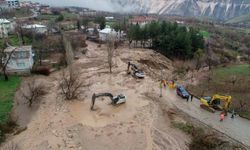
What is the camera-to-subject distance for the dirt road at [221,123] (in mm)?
22391

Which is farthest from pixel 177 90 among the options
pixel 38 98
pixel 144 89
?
pixel 38 98

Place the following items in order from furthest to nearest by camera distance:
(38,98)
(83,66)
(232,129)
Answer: (83,66), (38,98), (232,129)

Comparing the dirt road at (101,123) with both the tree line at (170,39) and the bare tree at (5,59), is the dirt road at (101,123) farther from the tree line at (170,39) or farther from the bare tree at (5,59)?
the tree line at (170,39)

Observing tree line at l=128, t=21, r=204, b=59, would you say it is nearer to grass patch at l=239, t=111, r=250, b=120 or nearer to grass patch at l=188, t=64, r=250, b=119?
grass patch at l=188, t=64, r=250, b=119

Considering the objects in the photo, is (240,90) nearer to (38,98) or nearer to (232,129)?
(232,129)

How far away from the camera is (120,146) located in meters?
20.9

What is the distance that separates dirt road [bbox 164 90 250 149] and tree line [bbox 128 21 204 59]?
79.2 ft

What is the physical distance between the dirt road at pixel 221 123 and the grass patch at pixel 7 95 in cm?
1917

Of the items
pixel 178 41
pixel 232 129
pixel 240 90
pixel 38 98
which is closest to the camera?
pixel 232 129

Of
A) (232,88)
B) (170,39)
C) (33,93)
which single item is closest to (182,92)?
(232,88)

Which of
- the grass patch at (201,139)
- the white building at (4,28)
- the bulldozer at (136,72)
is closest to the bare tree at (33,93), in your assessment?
the bulldozer at (136,72)

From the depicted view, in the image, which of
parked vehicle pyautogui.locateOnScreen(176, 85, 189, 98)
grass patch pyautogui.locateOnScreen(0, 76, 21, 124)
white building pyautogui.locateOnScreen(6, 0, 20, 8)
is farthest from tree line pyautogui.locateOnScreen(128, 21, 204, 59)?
white building pyautogui.locateOnScreen(6, 0, 20, 8)

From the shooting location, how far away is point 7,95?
29.8 metres

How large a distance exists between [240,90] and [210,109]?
871 centimetres
